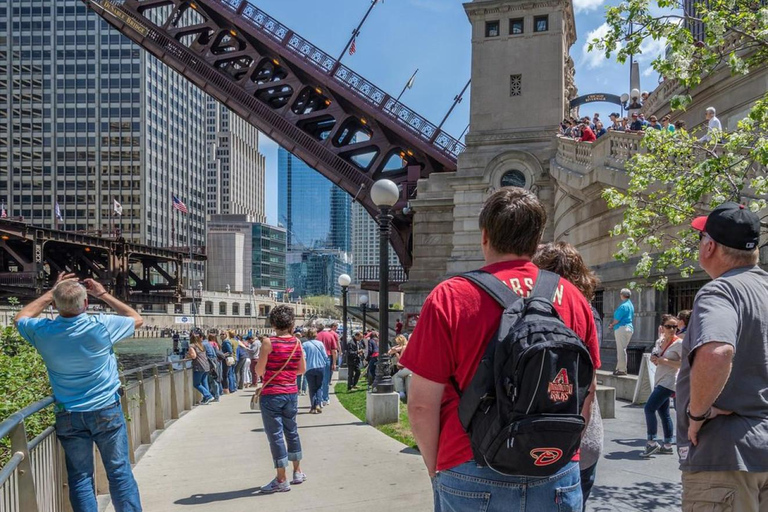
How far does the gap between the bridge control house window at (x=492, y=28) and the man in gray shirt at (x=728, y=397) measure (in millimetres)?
25082

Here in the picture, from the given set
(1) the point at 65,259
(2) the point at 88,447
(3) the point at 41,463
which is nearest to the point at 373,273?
(1) the point at 65,259

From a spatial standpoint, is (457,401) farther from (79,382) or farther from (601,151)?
(601,151)

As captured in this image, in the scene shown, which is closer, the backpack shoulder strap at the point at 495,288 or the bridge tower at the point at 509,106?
the backpack shoulder strap at the point at 495,288

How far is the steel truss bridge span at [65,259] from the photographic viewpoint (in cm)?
4262

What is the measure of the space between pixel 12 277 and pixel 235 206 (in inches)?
5642

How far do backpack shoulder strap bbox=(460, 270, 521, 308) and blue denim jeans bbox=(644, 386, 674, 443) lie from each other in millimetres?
5147

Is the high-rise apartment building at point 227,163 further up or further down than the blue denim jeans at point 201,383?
further up

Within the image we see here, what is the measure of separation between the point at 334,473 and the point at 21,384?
3184 mm

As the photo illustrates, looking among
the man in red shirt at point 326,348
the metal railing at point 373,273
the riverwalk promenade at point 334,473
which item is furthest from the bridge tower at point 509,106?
the riverwalk promenade at point 334,473

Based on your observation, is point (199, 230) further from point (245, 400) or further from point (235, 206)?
point (245, 400)

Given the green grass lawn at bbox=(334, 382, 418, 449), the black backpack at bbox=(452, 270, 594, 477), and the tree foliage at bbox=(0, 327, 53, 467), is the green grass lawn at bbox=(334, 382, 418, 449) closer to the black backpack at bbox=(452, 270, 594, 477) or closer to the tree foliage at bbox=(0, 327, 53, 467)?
the black backpack at bbox=(452, 270, 594, 477)

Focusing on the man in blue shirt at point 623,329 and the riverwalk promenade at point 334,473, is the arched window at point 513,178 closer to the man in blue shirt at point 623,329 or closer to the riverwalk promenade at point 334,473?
the man in blue shirt at point 623,329

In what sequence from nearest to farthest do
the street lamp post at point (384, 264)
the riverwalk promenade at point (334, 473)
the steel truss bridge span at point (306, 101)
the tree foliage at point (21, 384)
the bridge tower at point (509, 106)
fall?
the tree foliage at point (21, 384), the riverwalk promenade at point (334, 473), the street lamp post at point (384, 264), the bridge tower at point (509, 106), the steel truss bridge span at point (306, 101)

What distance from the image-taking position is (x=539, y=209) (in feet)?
8.76
